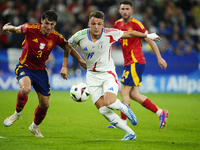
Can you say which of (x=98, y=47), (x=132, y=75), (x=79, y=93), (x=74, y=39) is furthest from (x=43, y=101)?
(x=132, y=75)

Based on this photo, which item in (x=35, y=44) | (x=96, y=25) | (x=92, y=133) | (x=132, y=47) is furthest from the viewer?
(x=132, y=47)

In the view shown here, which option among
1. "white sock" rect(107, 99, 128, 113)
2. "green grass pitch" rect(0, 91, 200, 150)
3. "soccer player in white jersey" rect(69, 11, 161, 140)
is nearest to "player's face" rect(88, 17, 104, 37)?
"soccer player in white jersey" rect(69, 11, 161, 140)

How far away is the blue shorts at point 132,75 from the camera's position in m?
6.97

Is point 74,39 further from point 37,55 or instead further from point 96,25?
point 37,55

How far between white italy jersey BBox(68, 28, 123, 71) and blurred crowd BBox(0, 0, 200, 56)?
1059 centimetres

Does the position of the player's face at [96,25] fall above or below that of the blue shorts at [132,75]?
above

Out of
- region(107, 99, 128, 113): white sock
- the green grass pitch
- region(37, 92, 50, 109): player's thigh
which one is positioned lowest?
the green grass pitch

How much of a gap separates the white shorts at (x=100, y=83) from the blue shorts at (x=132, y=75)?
1.39 metres

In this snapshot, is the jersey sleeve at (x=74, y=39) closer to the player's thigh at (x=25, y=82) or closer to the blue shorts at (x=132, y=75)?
the player's thigh at (x=25, y=82)

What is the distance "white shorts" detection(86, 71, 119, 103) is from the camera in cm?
543

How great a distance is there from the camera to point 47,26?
18.5 feet

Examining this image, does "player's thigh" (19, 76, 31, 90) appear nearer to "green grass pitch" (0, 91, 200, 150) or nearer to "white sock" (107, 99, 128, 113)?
"green grass pitch" (0, 91, 200, 150)

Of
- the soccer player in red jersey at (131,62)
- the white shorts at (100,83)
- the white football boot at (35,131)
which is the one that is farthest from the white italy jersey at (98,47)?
the white football boot at (35,131)

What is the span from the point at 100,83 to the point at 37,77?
1.24 m
